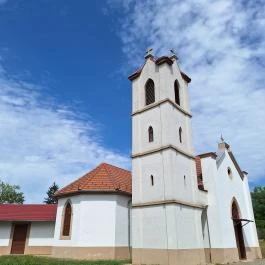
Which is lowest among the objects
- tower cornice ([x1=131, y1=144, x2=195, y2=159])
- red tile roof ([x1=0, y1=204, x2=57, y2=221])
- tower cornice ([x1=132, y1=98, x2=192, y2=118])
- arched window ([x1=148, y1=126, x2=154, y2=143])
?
red tile roof ([x1=0, y1=204, x2=57, y2=221])

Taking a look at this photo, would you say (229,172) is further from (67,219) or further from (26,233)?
(26,233)

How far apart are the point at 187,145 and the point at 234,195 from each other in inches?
277

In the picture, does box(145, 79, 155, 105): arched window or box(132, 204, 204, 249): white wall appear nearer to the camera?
box(132, 204, 204, 249): white wall

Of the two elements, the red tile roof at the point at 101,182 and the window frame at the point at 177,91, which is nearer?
the red tile roof at the point at 101,182

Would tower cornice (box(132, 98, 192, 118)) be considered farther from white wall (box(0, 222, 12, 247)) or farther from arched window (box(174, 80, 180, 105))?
white wall (box(0, 222, 12, 247))

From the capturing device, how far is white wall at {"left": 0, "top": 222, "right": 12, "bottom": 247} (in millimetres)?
27511

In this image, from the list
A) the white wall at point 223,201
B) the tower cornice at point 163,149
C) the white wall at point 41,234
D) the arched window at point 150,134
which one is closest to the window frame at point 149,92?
the arched window at point 150,134

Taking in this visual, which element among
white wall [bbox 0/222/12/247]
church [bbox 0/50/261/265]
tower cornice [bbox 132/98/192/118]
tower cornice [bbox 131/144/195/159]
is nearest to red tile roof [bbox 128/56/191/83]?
church [bbox 0/50/261/265]

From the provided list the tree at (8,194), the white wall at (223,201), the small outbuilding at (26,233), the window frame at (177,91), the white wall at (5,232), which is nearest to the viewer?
the white wall at (223,201)

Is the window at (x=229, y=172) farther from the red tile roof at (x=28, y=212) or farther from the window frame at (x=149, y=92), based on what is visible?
the red tile roof at (x=28, y=212)

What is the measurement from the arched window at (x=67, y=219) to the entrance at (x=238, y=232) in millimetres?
12994

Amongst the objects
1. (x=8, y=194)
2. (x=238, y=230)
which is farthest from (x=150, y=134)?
(x=8, y=194)

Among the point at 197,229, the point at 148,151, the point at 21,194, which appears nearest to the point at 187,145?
the point at 148,151

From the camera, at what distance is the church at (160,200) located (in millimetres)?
18828
